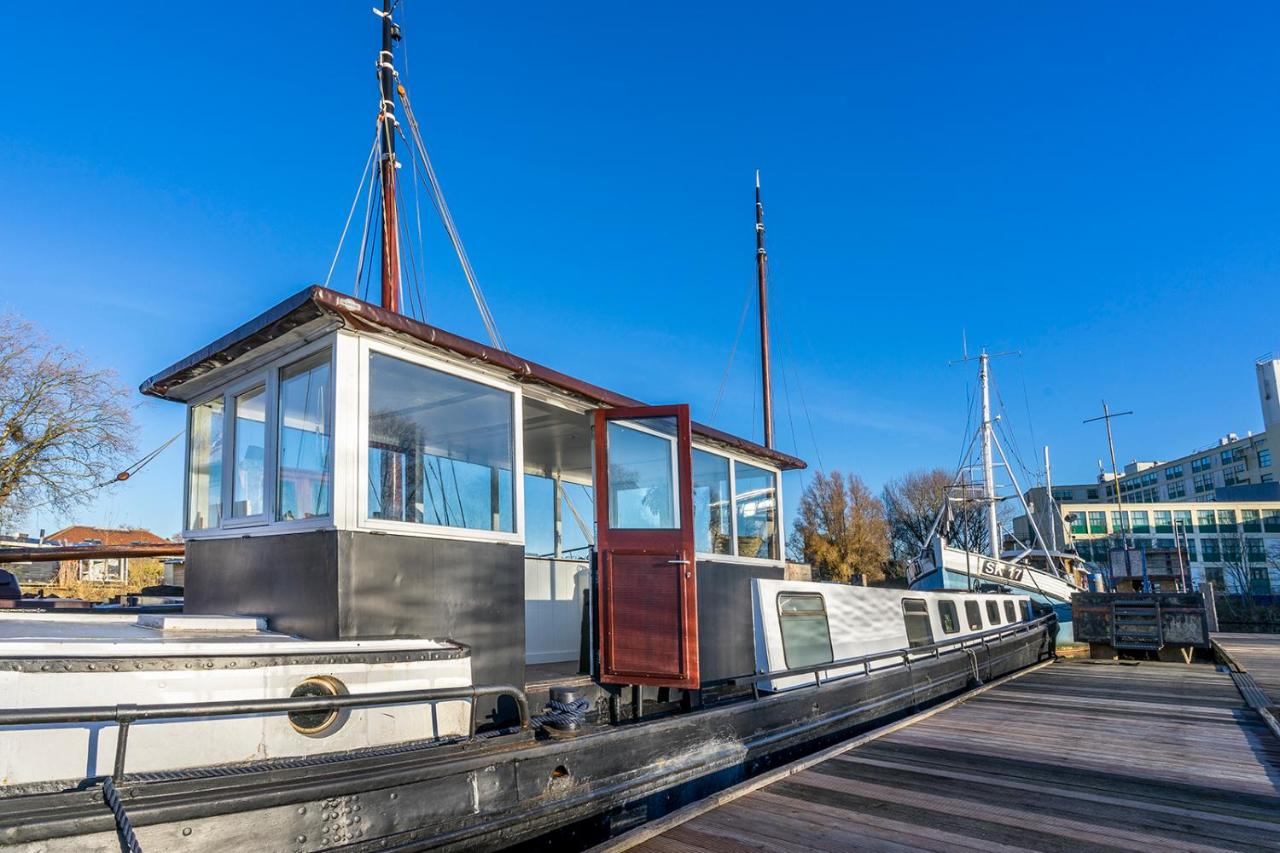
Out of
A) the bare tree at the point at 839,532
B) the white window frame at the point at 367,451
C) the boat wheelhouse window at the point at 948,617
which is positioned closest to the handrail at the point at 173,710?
the white window frame at the point at 367,451

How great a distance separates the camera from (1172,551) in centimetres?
1983

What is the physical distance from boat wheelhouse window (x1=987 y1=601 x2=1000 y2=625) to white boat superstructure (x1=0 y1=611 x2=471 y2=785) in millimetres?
11628

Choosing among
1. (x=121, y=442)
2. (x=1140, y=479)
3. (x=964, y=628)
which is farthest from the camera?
(x=1140, y=479)

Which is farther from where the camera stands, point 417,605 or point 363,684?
point 417,605

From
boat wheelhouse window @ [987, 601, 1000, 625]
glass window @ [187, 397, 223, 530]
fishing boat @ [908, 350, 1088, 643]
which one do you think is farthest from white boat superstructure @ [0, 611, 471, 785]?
fishing boat @ [908, 350, 1088, 643]

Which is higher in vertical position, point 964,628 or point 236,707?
point 236,707

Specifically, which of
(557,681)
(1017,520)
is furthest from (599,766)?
(1017,520)

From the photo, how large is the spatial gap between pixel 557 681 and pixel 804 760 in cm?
203

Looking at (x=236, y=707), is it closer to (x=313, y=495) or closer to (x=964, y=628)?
(x=313, y=495)

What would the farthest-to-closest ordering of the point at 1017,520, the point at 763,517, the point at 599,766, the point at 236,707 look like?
1. the point at 1017,520
2. the point at 763,517
3. the point at 599,766
4. the point at 236,707

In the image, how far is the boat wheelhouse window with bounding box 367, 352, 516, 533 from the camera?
15.9 ft

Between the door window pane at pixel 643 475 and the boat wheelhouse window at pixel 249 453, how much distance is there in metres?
2.64

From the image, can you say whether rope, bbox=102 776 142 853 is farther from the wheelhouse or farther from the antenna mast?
the antenna mast

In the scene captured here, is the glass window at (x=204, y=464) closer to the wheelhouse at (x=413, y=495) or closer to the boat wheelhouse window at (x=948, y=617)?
the wheelhouse at (x=413, y=495)
